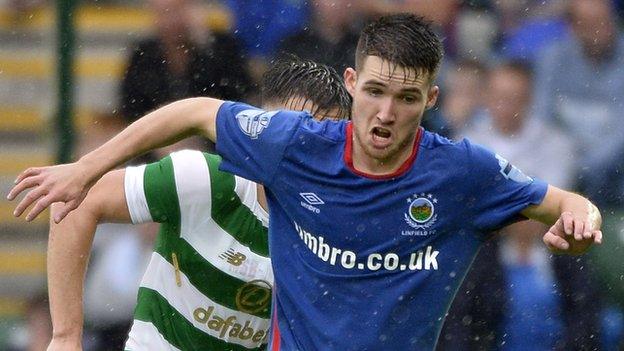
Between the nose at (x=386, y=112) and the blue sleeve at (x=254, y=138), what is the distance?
26 centimetres

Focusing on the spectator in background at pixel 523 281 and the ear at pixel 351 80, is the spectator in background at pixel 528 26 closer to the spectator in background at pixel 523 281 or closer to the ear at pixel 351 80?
the spectator in background at pixel 523 281

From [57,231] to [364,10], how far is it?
253 centimetres

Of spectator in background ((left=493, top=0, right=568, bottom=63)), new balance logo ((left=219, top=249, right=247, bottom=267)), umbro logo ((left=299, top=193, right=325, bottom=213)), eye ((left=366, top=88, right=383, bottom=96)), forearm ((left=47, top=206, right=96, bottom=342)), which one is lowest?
spectator in background ((left=493, top=0, right=568, bottom=63))

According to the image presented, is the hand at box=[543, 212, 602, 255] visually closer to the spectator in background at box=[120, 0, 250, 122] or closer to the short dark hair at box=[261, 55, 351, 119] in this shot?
the short dark hair at box=[261, 55, 351, 119]

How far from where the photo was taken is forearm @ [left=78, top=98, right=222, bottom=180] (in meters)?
3.62

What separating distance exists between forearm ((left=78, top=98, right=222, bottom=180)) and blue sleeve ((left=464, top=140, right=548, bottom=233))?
0.73 m

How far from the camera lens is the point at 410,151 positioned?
3662 millimetres

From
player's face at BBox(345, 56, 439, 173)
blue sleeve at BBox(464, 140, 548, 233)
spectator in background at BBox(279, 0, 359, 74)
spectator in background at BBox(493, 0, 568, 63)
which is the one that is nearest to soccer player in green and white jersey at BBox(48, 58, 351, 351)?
player's face at BBox(345, 56, 439, 173)

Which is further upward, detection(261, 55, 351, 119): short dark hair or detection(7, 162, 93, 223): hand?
detection(7, 162, 93, 223): hand

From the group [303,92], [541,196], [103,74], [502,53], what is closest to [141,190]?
[303,92]

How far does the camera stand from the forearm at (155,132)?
362 cm

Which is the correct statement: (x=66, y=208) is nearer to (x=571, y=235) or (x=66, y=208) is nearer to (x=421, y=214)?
(x=421, y=214)

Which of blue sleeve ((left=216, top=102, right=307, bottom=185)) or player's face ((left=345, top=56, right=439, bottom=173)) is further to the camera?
blue sleeve ((left=216, top=102, right=307, bottom=185))

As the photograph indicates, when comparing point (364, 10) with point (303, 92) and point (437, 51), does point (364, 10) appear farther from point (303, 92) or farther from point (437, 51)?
point (437, 51)
